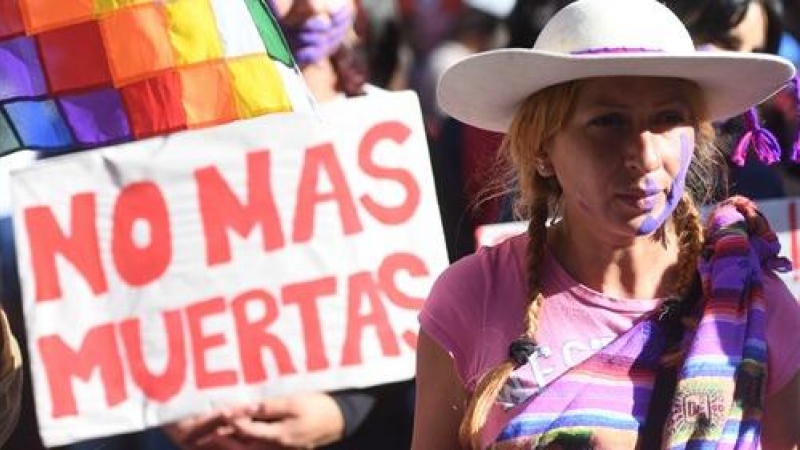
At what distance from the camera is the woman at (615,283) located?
2.77m

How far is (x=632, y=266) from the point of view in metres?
2.91

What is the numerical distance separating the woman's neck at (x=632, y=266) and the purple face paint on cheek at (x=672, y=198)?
0.06 meters

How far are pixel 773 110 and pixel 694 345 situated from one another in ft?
6.66

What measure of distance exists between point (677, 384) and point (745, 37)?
6.50 feet

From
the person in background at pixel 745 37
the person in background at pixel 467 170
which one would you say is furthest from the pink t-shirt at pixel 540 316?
the person in background at pixel 745 37

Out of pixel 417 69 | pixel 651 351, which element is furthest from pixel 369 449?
pixel 417 69

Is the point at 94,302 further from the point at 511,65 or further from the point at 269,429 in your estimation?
the point at 511,65

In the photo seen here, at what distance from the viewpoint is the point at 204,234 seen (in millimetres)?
3811

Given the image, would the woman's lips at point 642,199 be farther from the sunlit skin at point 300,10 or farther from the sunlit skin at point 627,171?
the sunlit skin at point 300,10

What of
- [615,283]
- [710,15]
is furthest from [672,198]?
[710,15]

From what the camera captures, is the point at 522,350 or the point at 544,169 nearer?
the point at 522,350

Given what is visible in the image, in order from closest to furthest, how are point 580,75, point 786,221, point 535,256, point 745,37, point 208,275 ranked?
point 580,75, point 535,256, point 208,275, point 786,221, point 745,37

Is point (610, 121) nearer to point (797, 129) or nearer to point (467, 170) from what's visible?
point (797, 129)

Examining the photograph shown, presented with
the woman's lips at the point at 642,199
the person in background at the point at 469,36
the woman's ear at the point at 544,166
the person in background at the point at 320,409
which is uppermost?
the woman's ear at the point at 544,166
